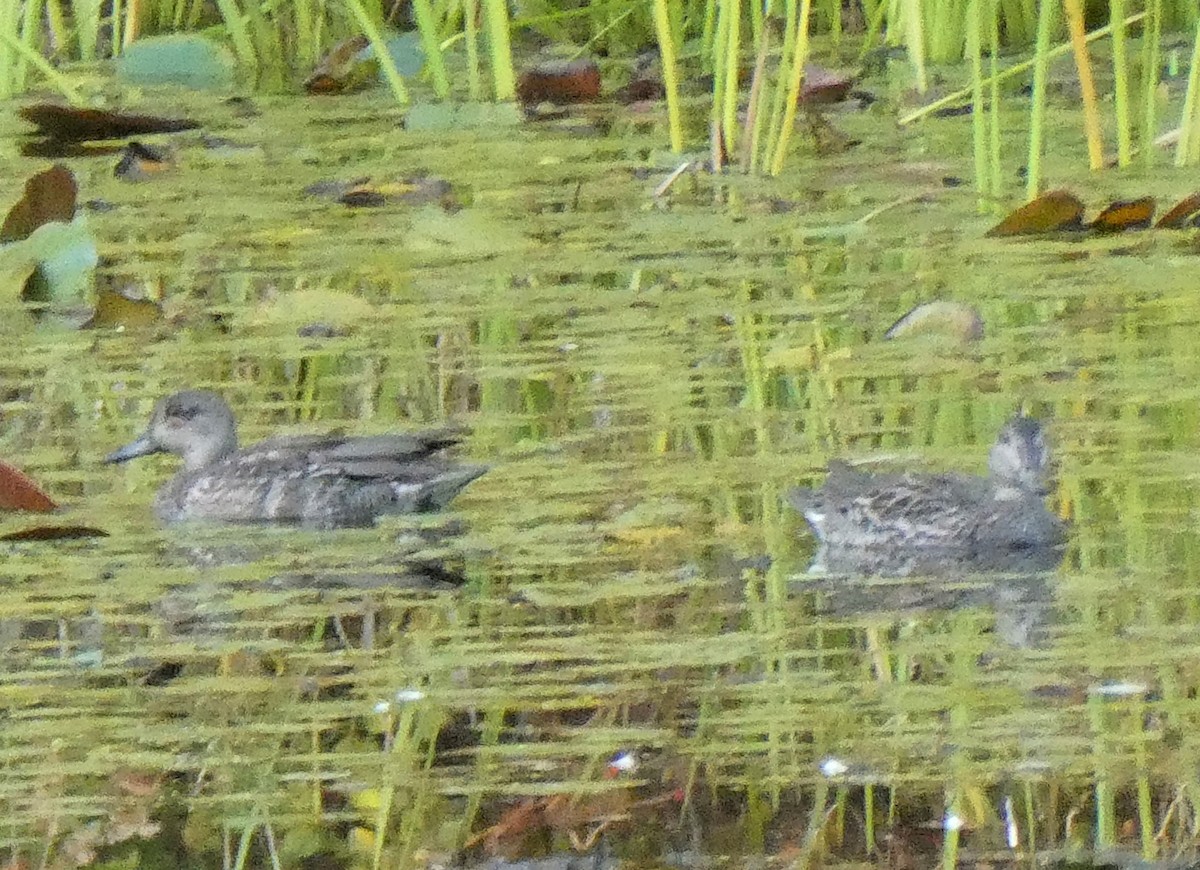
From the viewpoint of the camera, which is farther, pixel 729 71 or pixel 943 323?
pixel 729 71

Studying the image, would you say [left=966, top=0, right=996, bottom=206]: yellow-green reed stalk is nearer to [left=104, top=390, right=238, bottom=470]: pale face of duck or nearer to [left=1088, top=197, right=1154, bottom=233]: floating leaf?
[left=1088, top=197, right=1154, bottom=233]: floating leaf

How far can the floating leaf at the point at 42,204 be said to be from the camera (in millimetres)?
5578

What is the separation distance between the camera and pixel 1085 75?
573 cm

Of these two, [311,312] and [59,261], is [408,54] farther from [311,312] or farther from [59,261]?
[311,312]

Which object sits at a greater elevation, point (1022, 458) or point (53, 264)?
point (53, 264)

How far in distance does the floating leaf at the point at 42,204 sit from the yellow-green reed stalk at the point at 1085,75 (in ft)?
6.88

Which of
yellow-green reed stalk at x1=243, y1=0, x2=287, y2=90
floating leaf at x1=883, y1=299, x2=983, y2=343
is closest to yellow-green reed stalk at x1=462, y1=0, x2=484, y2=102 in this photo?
yellow-green reed stalk at x1=243, y1=0, x2=287, y2=90

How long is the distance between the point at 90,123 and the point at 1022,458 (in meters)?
3.83

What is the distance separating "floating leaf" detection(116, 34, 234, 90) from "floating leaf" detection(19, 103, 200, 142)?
0.96 metres

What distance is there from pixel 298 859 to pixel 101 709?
1.75 ft

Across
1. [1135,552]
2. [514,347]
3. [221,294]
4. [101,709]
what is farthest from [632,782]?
[221,294]

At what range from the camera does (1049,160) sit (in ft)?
21.6

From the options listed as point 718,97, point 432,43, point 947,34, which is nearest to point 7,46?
point 432,43

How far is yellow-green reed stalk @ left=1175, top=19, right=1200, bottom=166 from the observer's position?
19.0 ft
